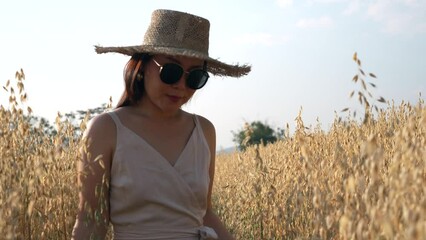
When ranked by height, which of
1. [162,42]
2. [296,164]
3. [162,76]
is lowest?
[296,164]

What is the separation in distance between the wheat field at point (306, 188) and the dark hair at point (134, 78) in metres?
0.24

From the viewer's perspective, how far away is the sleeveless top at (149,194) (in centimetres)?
232

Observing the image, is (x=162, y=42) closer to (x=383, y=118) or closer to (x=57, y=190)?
(x=57, y=190)

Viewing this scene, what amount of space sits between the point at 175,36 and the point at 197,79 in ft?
0.84

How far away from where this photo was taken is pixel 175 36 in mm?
2514

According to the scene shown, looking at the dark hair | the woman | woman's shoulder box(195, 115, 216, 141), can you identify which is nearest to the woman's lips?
the woman

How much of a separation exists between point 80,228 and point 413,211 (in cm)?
138

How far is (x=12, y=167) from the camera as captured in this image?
1.91 metres

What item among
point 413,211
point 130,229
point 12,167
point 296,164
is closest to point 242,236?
point 296,164

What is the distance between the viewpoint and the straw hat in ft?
7.98

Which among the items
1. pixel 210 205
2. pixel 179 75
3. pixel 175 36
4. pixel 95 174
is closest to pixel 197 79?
pixel 179 75

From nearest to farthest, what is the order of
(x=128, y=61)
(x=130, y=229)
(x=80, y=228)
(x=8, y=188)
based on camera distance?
1. (x=8, y=188)
2. (x=80, y=228)
3. (x=130, y=229)
4. (x=128, y=61)

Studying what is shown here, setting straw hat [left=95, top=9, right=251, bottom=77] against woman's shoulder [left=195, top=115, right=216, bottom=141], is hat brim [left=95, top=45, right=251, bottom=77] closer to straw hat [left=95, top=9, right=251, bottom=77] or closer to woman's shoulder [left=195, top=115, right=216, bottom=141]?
straw hat [left=95, top=9, right=251, bottom=77]

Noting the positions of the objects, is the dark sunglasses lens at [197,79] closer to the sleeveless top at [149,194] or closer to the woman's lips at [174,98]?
the woman's lips at [174,98]
